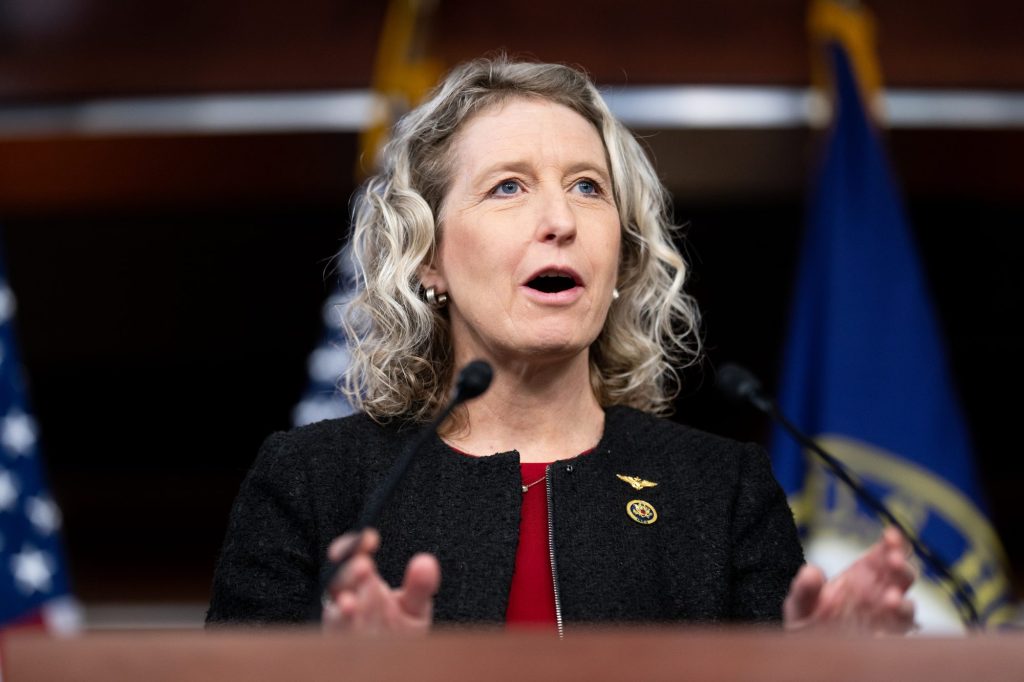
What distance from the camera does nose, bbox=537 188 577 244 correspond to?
1501 millimetres

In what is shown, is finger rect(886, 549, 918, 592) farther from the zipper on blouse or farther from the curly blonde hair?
the curly blonde hair

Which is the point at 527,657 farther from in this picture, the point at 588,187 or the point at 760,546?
the point at 588,187

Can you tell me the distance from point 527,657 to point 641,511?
2.35 feet

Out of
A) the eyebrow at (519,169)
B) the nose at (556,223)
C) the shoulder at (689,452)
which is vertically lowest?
the shoulder at (689,452)

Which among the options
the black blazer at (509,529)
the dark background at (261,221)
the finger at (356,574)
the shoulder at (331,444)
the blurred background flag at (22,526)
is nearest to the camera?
the finger at (356,574)

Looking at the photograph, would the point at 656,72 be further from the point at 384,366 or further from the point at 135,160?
the point at 384,366

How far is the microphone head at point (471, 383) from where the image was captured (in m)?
1.29

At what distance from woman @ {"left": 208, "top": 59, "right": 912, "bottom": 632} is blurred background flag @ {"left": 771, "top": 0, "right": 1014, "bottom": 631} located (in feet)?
3.81

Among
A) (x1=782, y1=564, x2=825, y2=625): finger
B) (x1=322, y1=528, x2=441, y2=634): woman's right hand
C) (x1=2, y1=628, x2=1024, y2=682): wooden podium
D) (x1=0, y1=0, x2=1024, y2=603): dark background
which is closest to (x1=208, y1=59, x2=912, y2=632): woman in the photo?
(x1=322, y1=528, x2=441, y2=634): woman's right hand

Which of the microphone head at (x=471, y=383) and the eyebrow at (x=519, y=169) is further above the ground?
the eyebrow at (x=519, y=169)

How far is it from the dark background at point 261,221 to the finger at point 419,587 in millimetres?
2297

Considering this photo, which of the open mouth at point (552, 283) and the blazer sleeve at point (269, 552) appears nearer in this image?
the blazer sleeve at point (269, 552)

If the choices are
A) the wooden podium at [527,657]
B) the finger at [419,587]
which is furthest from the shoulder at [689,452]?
the wooden podium at [527,657]

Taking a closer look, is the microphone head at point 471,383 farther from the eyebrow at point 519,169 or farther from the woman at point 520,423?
the eyebrow at point 519,169
